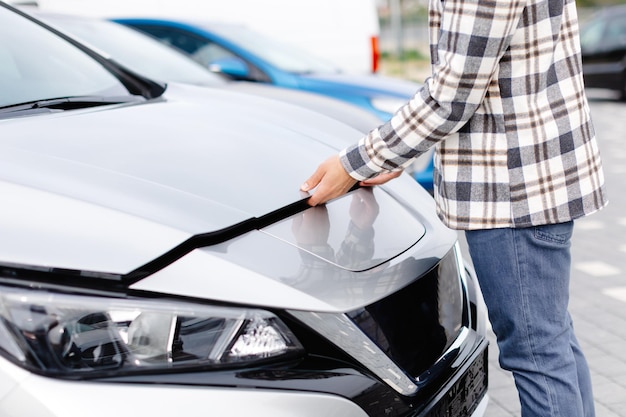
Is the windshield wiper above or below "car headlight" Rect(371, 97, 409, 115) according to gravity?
above

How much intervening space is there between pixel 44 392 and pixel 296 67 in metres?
4.89

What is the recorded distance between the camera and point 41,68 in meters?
2.41

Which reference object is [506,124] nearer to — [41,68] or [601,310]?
[41,68]

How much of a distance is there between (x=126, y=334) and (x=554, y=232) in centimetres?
94

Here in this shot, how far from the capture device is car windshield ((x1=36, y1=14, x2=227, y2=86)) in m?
4.14

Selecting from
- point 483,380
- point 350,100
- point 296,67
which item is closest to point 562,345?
point 483,380

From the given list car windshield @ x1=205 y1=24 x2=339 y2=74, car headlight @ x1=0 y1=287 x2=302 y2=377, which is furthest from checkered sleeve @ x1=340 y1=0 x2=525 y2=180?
car windshield @ x1=205 y1=24 x2=339 y2=74

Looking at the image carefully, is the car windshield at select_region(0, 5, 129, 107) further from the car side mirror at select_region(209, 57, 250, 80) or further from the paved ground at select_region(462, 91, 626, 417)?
the car side mirror at select_region(209, 57, 250, 80)

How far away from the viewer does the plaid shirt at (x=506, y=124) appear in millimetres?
1563

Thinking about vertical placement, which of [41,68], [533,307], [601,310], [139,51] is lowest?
[601,310]

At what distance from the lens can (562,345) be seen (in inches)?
68.9

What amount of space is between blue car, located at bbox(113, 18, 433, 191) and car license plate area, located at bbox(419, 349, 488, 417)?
318cm

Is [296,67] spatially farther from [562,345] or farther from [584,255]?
[562,345]

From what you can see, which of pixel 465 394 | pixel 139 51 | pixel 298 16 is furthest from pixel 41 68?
pixel 298 16
